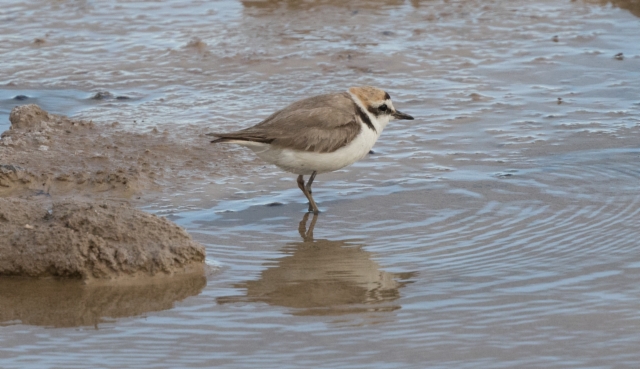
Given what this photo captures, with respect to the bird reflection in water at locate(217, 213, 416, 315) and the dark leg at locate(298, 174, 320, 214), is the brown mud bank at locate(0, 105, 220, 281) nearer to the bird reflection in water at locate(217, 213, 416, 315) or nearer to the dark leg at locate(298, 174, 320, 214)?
the bird reflection in water at locate(217, 213, 416, 315)

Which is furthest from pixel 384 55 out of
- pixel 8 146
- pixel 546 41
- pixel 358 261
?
pixel 358 261

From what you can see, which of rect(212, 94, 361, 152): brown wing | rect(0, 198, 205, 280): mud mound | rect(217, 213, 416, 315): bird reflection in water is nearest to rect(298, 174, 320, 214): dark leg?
rect(212, 94, 361, 152): brown wing

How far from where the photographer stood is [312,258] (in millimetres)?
6129

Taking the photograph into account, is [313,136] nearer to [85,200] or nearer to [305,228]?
[305,228]

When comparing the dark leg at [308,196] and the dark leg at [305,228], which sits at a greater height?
the dark leg at [308,196]

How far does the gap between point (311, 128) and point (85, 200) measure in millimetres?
1770

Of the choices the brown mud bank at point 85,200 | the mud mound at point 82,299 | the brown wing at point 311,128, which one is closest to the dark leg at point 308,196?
the brown wing at point 311,128

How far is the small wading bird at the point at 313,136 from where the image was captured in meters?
7.04

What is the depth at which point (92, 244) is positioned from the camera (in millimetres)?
5477

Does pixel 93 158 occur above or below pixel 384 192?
above

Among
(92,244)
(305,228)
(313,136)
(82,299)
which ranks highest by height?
(313,136)

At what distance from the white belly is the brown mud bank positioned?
1061 millimetres

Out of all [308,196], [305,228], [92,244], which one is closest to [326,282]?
[305,228]

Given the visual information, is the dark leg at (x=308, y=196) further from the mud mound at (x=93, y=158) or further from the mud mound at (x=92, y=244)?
the mud mound at (x=92, y=244)
